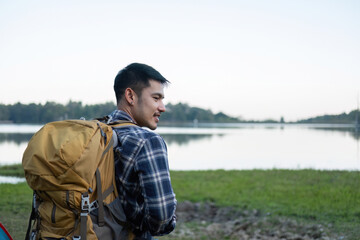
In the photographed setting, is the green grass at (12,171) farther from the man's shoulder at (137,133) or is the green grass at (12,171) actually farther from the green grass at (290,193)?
the man's shoulder at (137,133)

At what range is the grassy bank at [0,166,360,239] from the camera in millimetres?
6684

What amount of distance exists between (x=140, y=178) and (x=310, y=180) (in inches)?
392

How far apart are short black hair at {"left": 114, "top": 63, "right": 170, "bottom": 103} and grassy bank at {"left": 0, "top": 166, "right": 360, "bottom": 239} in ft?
14.7

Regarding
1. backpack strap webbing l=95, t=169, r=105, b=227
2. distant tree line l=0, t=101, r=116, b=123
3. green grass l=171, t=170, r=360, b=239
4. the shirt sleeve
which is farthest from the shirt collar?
distant tree line l=0, t=101, r=116, b=123

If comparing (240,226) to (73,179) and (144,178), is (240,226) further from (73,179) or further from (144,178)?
(73,179)

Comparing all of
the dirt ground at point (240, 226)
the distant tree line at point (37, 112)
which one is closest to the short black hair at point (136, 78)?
the dirt ground at point (240, 226)

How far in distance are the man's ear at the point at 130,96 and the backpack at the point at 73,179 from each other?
0.30 m

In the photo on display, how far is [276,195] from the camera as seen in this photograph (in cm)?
872

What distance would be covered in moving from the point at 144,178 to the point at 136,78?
629 mm

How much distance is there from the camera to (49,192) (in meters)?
1.54

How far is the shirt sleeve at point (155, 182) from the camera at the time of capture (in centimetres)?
164

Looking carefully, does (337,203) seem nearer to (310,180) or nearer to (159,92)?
(310,180)

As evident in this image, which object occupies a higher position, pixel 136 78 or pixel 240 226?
pixel 136 78

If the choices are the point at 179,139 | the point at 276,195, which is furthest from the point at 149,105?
the point at 179,139
